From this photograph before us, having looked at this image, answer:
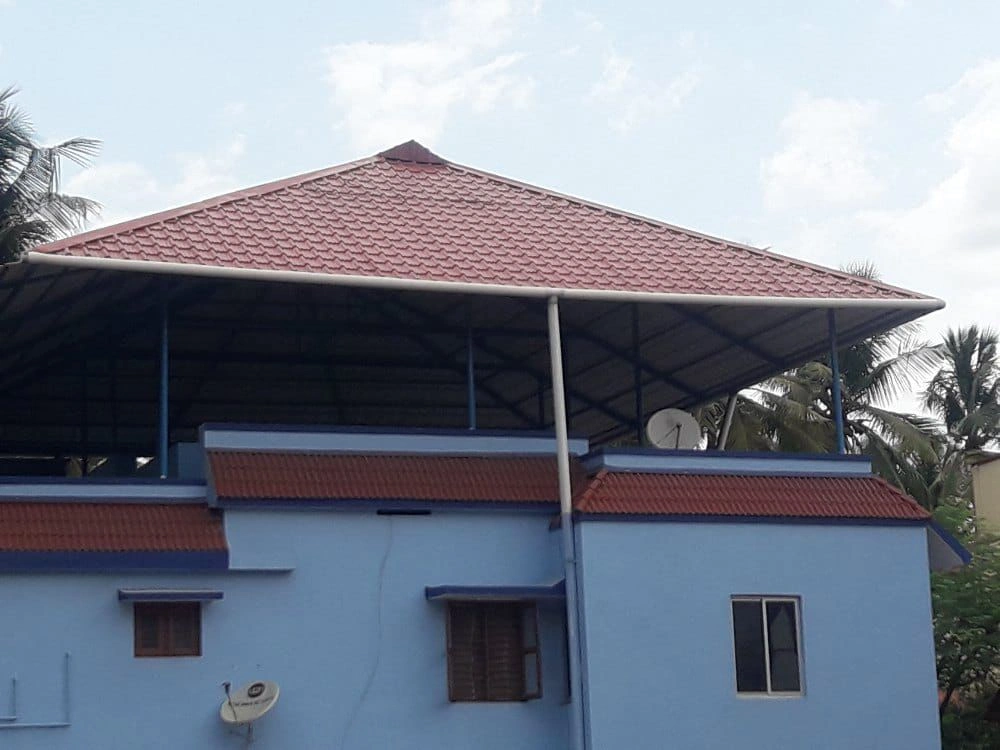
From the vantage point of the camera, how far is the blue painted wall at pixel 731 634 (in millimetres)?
17531

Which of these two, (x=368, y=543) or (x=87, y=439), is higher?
(x=87, y=439)

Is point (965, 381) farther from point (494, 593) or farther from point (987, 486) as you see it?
point (494, 593)

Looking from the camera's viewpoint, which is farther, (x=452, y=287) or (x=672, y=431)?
(x=672, y=431)

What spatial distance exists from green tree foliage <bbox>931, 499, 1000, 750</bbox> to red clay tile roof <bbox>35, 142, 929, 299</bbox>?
8.87m

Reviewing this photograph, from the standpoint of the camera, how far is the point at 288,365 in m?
23.9

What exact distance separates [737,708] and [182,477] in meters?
6.57

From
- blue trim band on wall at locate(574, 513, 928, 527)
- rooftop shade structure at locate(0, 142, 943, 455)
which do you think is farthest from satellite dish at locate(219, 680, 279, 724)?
rooftop shade structure at locate(0, 142, 943, 455)

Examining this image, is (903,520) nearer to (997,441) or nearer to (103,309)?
(103,309)

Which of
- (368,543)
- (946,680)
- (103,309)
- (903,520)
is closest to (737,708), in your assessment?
(903,520)

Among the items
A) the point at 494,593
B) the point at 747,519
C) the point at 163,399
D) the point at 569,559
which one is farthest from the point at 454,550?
the point at 163,399

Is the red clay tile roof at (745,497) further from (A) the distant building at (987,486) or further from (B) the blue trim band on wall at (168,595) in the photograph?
(A) the distant building at (987,486)

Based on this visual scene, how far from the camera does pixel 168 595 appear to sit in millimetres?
16500

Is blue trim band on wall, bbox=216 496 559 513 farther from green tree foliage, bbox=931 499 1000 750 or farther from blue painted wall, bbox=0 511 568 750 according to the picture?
green tree foliage, bbox=931 499 1000 750

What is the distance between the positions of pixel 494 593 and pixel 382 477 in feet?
5.64
